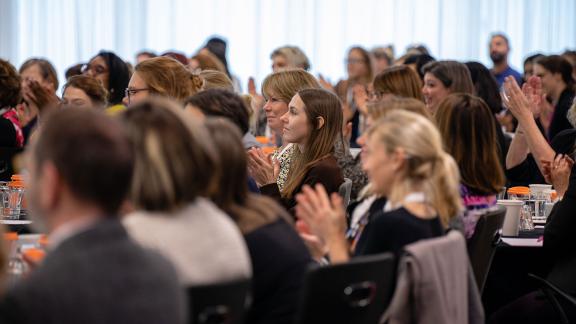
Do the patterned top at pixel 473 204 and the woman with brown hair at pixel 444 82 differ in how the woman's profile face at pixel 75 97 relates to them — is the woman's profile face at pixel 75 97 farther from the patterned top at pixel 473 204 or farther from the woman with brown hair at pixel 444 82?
the patterned top at pixel 473 204

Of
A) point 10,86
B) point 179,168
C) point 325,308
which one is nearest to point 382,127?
point 325,308

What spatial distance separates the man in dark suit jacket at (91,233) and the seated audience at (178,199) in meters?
0.22

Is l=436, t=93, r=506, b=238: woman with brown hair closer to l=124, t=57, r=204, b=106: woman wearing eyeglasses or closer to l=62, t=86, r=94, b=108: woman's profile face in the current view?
l=124, t=57, r=204, b=106: woman wearing eyeglasses

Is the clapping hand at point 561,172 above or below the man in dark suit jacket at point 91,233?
below

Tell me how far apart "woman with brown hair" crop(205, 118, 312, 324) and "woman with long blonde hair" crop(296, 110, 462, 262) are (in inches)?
12.9

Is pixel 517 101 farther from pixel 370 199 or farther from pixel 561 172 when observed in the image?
pixel 370 199

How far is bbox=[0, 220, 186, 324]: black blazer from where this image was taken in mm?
1815

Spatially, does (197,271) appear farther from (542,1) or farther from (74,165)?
(542,1)

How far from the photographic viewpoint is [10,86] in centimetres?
578

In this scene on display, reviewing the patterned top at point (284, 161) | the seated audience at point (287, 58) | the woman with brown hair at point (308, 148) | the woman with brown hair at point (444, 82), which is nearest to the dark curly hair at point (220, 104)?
the woman with brown hair at point (308, 148)

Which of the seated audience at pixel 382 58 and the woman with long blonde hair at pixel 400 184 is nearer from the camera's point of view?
the woman with long blonde hair at pixel 400 184

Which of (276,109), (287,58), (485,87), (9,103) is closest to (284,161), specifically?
(276,109)

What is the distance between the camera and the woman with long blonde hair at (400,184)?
290 centimetres

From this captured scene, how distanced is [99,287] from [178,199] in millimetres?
412
